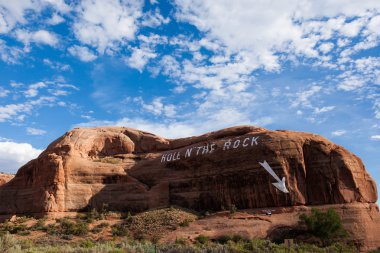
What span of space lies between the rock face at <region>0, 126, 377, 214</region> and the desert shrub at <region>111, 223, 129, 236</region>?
5.60 m

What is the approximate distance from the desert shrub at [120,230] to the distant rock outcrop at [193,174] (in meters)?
5.48

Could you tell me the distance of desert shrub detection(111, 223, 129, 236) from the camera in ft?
119

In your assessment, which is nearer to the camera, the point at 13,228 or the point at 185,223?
the point at 185,223

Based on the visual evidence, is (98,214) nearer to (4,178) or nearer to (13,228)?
(13,228)

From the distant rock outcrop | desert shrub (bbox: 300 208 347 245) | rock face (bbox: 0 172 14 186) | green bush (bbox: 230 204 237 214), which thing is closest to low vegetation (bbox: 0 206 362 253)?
A: desert shrub (bbox: 300 208 347 245)

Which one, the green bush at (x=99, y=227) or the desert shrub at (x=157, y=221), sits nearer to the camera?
the desert shrub at (x=157, y=221)

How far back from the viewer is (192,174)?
142ft

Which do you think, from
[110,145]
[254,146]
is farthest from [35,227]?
[254,146]

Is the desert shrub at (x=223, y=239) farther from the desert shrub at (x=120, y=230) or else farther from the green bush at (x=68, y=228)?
the green bush at (x=68, y=228)

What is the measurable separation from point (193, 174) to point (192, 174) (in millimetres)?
143

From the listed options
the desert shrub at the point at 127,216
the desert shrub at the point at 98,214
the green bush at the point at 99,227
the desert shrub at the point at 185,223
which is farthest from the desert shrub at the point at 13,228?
the desert shrub at the point at 185,223

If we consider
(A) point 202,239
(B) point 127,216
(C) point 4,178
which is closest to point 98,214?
(B) point 127,216

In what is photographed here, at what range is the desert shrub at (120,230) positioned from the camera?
36.2 m

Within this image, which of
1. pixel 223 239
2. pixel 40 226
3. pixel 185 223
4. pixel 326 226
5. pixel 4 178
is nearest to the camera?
→ pixel 326 226
